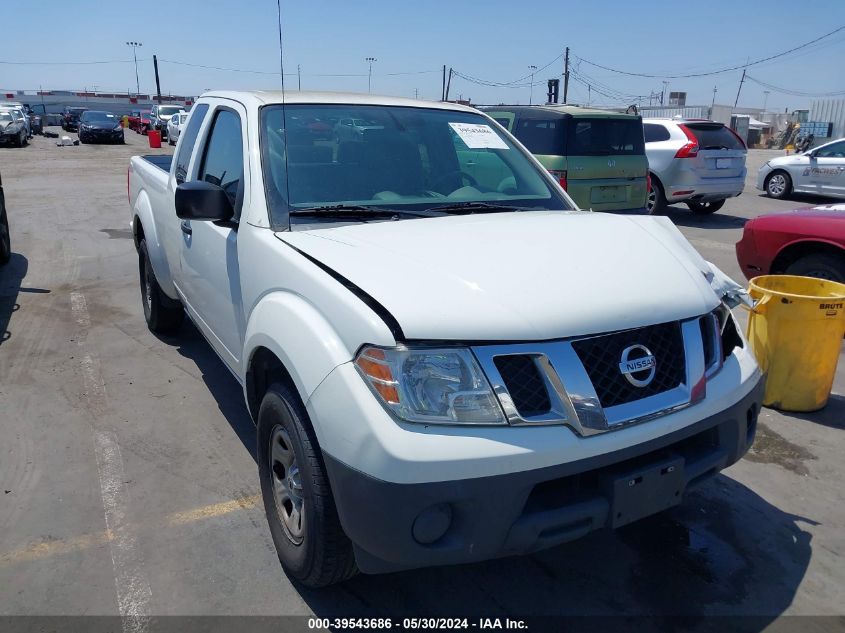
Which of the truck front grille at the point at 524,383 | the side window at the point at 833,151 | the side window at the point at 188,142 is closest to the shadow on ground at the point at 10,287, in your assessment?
the side window at the point at 188,142

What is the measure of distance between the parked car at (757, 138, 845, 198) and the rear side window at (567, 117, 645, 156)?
22.4ft

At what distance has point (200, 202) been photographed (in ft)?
10.3

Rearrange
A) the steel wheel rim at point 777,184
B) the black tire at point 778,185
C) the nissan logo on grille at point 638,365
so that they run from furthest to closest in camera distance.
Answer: the steel wheel rim at point 777,184 < the black tire at point 778,185 < the nissan logo on grille at point 638,365

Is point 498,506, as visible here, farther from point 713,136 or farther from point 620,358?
point 713,136

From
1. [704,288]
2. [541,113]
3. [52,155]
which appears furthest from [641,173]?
[52,155]

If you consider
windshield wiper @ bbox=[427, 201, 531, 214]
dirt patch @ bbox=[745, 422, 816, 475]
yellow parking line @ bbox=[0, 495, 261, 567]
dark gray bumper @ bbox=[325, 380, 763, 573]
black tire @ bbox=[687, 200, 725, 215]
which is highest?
windshield wiper @ bbox=[427, 201, 531, 214]

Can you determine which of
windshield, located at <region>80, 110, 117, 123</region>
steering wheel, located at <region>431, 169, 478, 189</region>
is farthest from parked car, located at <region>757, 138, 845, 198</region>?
windshield, located at <region>80, 110, 117, 123</region>

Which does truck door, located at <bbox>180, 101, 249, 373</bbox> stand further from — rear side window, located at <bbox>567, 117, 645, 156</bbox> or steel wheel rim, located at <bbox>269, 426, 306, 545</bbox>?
rear side window, located at <bbox>567, 117, 645, 156</bbox>

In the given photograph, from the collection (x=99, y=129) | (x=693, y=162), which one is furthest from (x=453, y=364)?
(x=99, y=129)

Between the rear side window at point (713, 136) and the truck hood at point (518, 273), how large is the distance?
10018 mm

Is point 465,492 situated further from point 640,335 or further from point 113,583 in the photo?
point 113,583

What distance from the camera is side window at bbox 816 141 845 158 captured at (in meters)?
14.4

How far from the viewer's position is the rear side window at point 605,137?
9.50 metres

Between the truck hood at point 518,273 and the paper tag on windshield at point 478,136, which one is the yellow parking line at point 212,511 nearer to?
the truck hood at point 518,273
